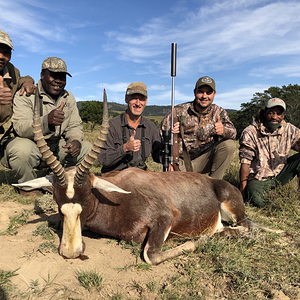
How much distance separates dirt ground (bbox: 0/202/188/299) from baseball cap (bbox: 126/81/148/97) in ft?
10.6

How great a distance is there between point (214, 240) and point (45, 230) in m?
2.81

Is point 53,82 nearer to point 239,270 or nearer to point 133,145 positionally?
point 133,145

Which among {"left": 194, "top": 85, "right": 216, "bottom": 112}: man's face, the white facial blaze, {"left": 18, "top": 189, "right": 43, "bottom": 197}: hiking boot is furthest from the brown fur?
{"left": 18, "top": 189, "right": 43, "bottom": 197}: hiking boot

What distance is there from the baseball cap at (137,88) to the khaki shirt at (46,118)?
1.90 m

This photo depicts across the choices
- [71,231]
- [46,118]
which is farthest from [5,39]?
[71,231]

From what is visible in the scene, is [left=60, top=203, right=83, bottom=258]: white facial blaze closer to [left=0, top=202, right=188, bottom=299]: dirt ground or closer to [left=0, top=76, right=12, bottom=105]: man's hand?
[left=0, top=202, right=188, bottom=299]: dirt ground

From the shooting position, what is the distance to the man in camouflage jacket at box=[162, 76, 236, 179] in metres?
6.86

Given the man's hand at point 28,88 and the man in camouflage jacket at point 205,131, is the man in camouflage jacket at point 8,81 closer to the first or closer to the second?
the man's hand at point 28,88

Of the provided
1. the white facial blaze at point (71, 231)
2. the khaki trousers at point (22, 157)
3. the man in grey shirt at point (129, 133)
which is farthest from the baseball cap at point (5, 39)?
the white facial blaze at point (71, 231)

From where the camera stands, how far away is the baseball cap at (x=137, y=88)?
5.86 m

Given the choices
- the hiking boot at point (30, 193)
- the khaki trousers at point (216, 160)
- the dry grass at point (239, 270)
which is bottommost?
the dry grass at point (239, 270)

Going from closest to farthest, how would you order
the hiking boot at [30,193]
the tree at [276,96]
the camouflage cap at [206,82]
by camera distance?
the hiking boot at [30,193] < the camouflage cap at [206,82] < the tree at [276,96]

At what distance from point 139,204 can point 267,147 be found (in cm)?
402

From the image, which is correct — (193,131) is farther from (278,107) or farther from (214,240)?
(214,240)
